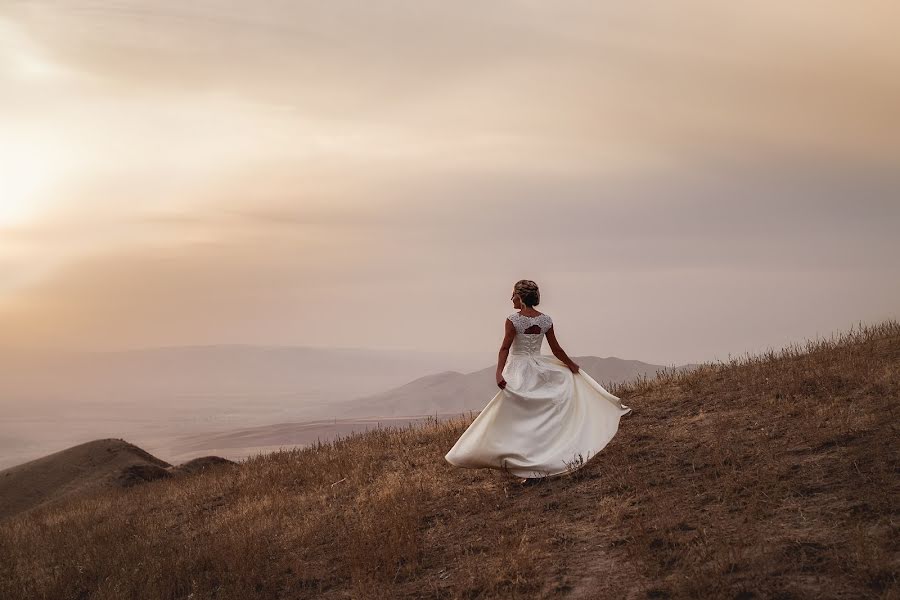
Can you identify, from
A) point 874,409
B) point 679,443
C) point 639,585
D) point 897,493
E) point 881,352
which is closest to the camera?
point 639,585

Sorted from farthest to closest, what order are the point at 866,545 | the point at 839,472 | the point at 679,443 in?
the point at 679,443
the point at 839,472
the point at 866,545

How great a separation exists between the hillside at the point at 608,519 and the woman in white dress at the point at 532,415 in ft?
1.44

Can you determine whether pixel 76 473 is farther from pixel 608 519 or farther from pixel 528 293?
pixel 608 519

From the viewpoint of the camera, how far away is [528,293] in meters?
A: 10.3

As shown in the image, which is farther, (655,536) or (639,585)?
(655,536)

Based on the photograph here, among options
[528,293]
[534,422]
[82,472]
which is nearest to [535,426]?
[534,422]

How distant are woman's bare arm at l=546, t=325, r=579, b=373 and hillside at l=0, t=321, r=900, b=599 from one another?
1.55 m

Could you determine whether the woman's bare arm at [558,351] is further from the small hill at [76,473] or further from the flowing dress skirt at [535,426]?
the small hill at [76,473]

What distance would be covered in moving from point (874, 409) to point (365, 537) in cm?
774

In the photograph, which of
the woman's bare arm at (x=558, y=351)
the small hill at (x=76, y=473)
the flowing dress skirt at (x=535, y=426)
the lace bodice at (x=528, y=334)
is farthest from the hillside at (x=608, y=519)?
the small hill at (x=76, y=473)

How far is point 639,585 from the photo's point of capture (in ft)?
22.3

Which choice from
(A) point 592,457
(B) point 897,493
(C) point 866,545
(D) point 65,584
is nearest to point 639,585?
(C) point 866,545

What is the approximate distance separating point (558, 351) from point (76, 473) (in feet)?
77.5

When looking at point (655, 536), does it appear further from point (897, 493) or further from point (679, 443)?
point (679, 443)
